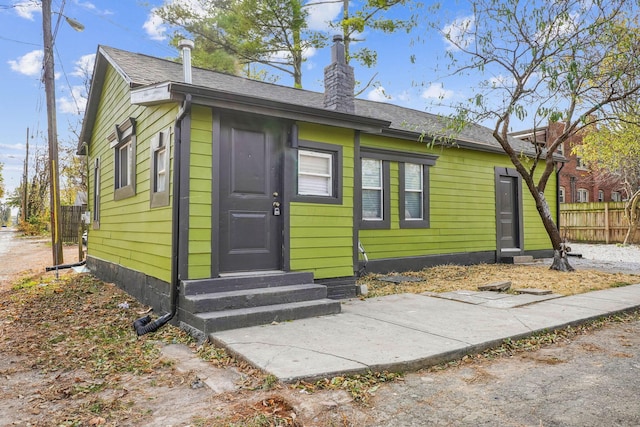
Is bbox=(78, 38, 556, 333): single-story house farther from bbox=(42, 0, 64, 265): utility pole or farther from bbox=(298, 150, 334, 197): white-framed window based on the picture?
bbox=(42, 0, 64, 265): utility pole

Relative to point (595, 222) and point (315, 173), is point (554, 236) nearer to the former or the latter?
point (315, 173)

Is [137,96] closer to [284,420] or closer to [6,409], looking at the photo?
[6,409]

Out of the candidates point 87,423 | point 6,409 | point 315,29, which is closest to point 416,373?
point 87,423

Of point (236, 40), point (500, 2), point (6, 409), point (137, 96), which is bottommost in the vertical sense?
point (6, 409)

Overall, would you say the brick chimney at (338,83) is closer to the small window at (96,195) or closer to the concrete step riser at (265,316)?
the concrete step riser at (265,316)

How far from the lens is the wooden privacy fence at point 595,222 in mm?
17359

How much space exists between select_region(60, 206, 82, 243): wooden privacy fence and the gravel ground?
20594 mm

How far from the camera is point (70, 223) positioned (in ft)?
66.1

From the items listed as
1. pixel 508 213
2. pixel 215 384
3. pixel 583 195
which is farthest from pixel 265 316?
pixel 583 195

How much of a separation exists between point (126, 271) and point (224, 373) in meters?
4.48

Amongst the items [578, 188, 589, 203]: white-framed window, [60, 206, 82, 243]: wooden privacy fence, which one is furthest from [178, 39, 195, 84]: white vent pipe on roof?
[578, 188, 589, 203]: white-framed window

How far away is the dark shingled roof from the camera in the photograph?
6.50 meters

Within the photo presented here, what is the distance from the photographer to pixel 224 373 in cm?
334

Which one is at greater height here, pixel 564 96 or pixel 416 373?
pixel 564 96
